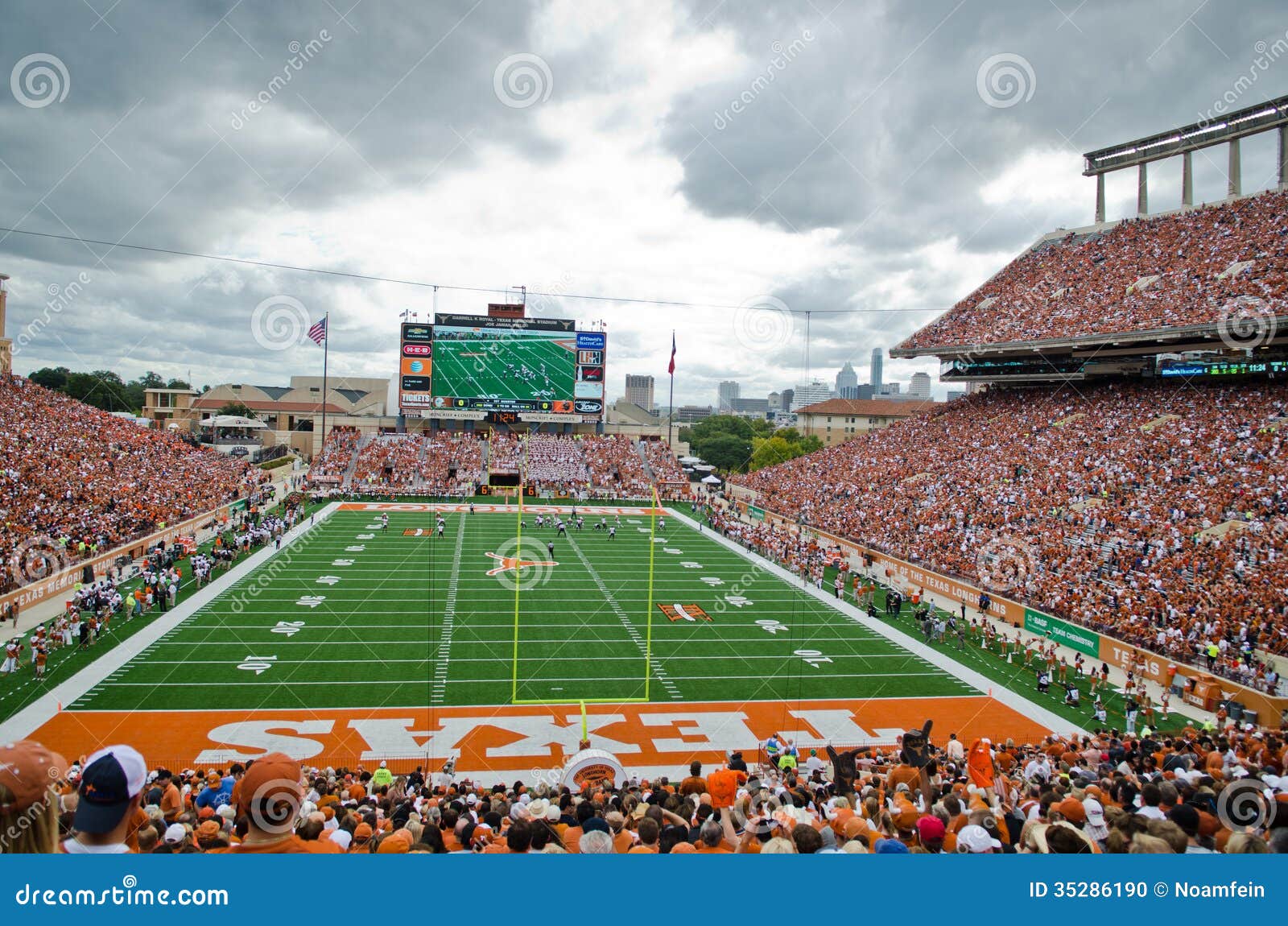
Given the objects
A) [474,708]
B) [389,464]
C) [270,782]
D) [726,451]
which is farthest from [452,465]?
[726,451]

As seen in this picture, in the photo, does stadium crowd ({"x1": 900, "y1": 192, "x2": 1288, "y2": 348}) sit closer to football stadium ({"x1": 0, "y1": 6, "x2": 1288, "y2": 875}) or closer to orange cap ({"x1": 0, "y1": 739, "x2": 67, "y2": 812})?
football stadium ({"x1": 0, "y1": 6, "x2": 1288, "y2": 875})

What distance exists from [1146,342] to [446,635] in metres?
28.0

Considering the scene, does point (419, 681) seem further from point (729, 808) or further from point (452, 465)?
point (452, 465)

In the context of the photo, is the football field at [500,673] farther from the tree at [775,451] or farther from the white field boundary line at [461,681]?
the tree at [775,451]

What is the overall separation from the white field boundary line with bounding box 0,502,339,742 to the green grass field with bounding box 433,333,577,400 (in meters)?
26.8

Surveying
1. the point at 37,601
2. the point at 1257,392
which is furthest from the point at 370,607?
the point at 1257,392

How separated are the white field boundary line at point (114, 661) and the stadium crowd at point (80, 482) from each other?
3.42 metres

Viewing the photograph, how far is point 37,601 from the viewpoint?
18656 millimetres

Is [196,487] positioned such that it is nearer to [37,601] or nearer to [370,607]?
[37,601]

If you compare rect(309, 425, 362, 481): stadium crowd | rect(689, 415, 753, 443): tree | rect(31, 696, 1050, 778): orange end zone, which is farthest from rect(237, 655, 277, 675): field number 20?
rect(689, 415, 753, 443): tree

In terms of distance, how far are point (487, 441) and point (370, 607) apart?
33362mm

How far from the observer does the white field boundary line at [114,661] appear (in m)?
12.3

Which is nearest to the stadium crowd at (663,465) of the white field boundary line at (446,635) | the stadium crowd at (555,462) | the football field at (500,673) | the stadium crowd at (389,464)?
the stadium crowd at (555,462)

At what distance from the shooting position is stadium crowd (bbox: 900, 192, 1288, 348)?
87.4 feet
